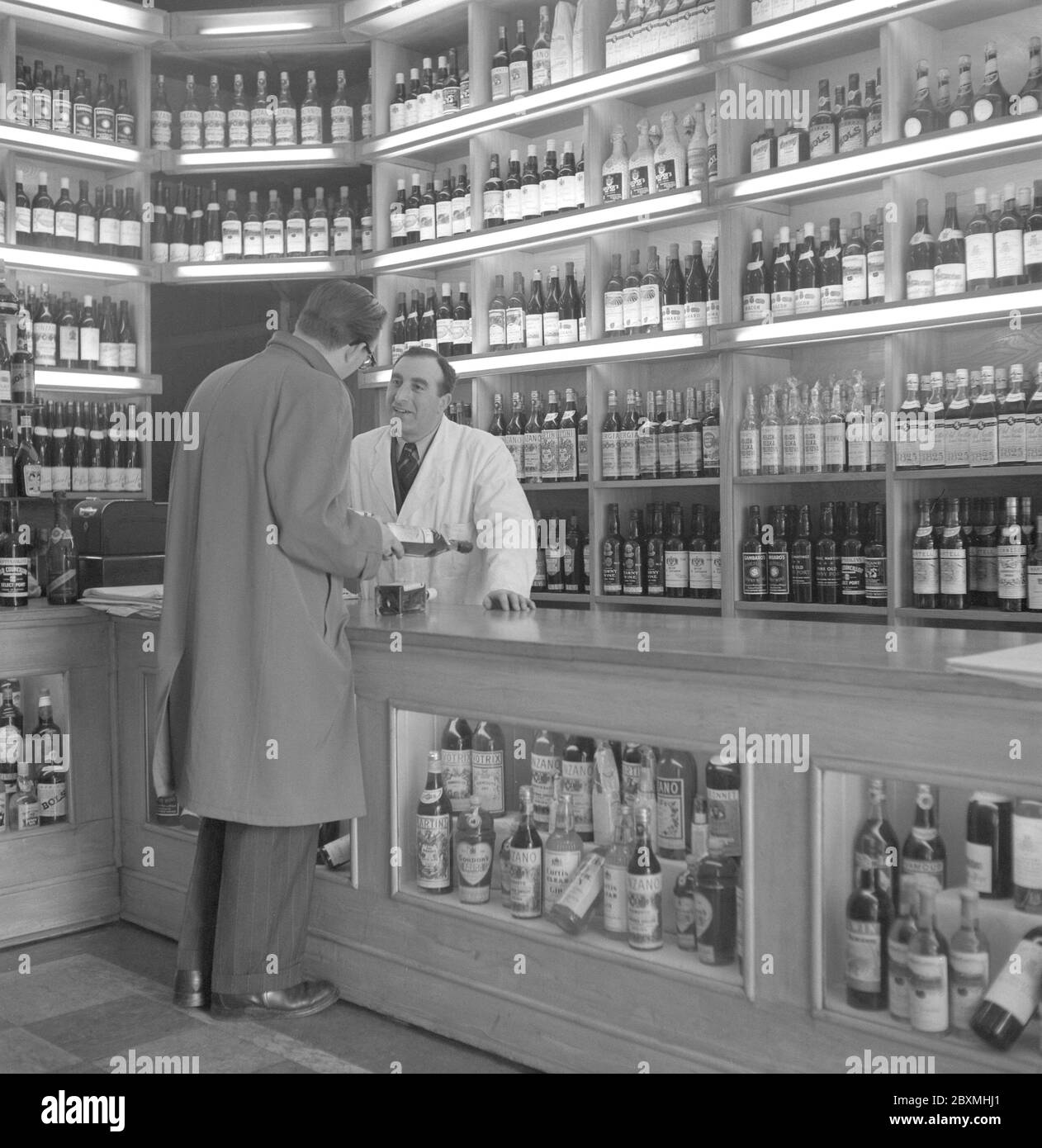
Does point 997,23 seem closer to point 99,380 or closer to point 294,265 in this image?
point 294,265

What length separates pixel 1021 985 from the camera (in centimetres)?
171

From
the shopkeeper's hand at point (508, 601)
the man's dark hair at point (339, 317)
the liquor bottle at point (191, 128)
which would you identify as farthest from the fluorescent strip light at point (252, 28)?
the shopkeeper's hand at point (508, 601)

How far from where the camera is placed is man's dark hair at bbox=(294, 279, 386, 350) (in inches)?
96.3

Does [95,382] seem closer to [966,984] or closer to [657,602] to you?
[657,602]

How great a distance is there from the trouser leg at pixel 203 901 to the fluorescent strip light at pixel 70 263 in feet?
8.46

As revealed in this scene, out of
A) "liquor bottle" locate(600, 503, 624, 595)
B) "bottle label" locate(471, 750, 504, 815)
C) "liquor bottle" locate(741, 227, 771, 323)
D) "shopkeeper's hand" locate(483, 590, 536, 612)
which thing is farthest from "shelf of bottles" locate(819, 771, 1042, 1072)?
"liquor bottle" locate(600, 503, 624, 595)

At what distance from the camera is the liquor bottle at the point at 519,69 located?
4.27 m

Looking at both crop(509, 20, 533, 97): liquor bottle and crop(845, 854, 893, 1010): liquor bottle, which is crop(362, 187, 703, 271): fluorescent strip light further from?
crop(845, 854, 893, 1010): liquor bottle

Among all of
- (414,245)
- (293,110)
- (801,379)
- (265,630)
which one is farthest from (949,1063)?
(293,110)

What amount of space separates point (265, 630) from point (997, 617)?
1992mm

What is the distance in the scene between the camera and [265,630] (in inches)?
91.3

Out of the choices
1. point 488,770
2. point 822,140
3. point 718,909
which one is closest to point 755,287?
point 822,140

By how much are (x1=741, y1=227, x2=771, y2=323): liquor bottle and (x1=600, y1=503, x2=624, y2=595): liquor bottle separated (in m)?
0.85

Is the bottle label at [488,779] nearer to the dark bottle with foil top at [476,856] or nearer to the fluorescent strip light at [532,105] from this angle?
the dark bottle with foil top at [476,856]
